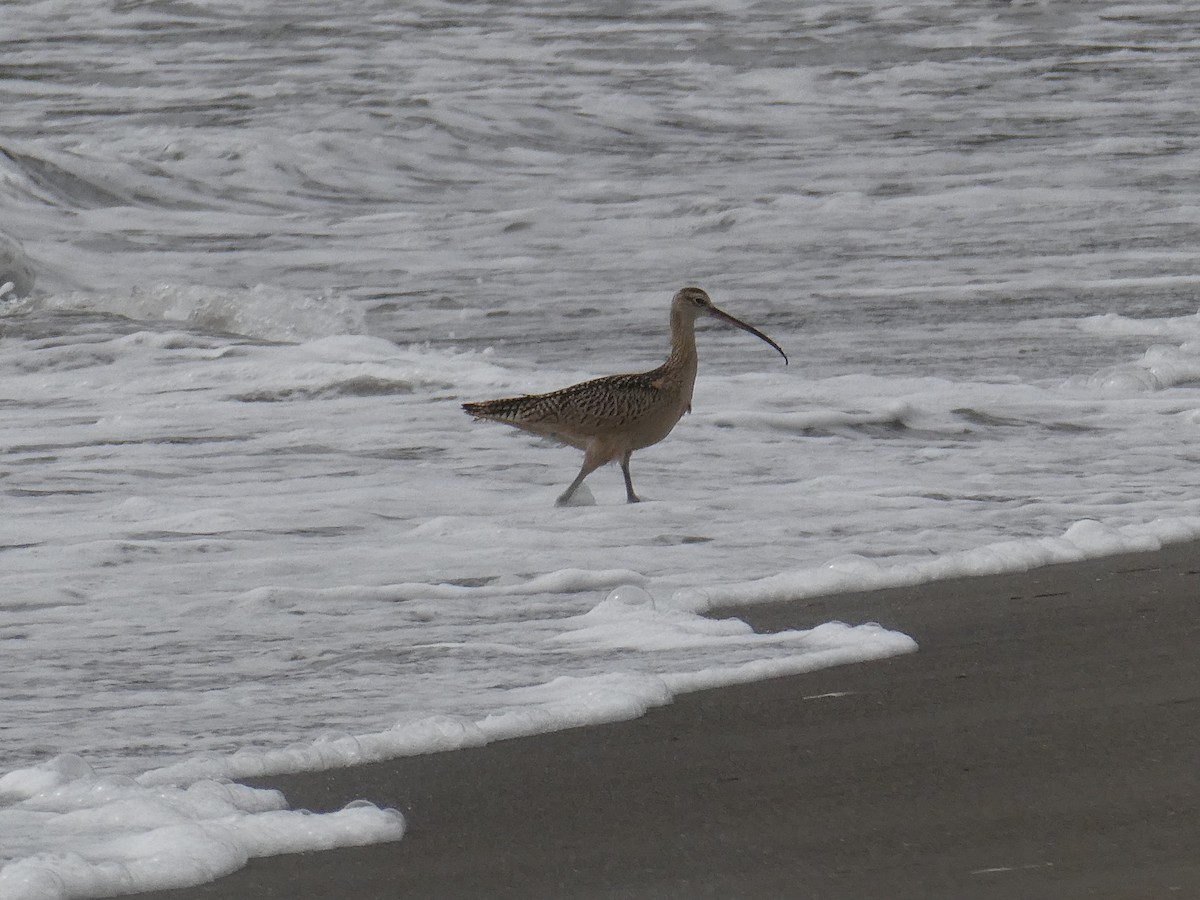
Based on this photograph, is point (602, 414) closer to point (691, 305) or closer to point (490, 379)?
point (691, 305)

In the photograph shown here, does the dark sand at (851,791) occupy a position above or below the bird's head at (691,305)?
above

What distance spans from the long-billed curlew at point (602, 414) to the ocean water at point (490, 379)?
22 cm

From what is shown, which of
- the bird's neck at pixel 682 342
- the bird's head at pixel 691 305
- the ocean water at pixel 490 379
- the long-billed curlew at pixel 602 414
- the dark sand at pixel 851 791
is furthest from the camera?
the bird's head at pixel 691 305

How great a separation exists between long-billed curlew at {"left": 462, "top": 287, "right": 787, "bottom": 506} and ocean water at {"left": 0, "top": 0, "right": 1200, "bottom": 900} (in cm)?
22

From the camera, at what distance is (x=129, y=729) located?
4117mm

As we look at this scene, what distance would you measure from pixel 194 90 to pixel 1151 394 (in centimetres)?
1412

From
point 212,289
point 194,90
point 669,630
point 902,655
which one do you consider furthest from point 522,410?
point 194,90

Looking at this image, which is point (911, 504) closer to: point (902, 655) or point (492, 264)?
point (902, 655)

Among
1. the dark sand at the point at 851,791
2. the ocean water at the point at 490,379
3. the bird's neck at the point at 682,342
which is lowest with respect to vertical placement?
the ocean water at the point at 490,379

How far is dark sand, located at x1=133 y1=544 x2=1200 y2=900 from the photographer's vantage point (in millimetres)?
3045

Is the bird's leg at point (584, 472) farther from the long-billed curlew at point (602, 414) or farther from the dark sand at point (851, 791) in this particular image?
the dark sand at point (851, 791)

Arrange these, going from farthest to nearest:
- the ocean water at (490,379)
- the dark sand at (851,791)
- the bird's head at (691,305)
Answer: the bird's head at (691,305) < the ocean water at (490,379) < the dark sand at (851,791)

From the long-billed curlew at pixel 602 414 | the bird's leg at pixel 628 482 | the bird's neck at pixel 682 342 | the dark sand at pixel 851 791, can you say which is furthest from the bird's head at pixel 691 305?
the dark sand at pixel 851 791

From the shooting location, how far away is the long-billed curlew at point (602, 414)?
21.6ft
